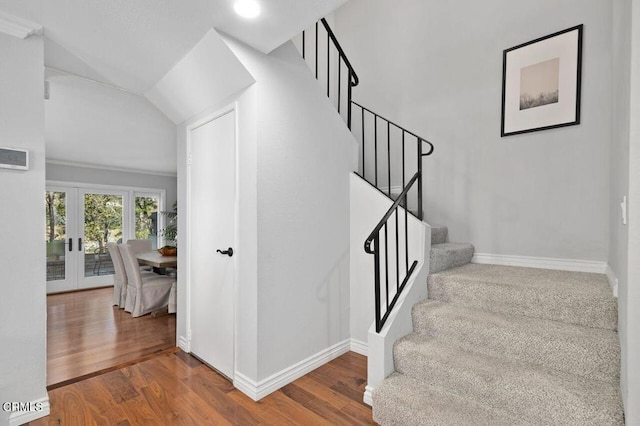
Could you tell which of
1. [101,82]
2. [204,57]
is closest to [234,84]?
[204,57]

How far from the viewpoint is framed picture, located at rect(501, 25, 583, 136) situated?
2689 mm

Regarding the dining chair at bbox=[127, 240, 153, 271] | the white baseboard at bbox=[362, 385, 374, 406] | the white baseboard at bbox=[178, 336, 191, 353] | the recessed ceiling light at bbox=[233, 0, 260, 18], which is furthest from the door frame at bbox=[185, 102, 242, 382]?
the dining chair at bbox=[127, 240, 153, 271]

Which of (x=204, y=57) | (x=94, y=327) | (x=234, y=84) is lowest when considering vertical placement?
(x=94, y=327)

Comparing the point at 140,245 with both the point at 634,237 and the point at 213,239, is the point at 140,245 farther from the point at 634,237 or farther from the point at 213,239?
the point at 634,237

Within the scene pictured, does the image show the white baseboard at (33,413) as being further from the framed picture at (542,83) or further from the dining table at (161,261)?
the framed picture at (542,83)

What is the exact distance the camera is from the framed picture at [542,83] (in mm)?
2689

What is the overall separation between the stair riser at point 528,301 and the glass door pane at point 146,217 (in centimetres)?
663

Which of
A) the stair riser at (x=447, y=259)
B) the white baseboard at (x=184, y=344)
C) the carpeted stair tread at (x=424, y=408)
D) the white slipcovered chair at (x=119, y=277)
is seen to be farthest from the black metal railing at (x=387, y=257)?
the white slipcovered chair at (x=119, y=277)

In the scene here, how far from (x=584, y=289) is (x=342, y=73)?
12.2 feet

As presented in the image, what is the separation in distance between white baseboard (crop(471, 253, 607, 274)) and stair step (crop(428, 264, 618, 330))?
0.14m

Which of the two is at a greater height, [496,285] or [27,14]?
[27,14]

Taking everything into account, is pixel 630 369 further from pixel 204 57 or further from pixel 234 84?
pixel 204 57

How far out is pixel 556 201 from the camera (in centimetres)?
276

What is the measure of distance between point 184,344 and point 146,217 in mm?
5327
